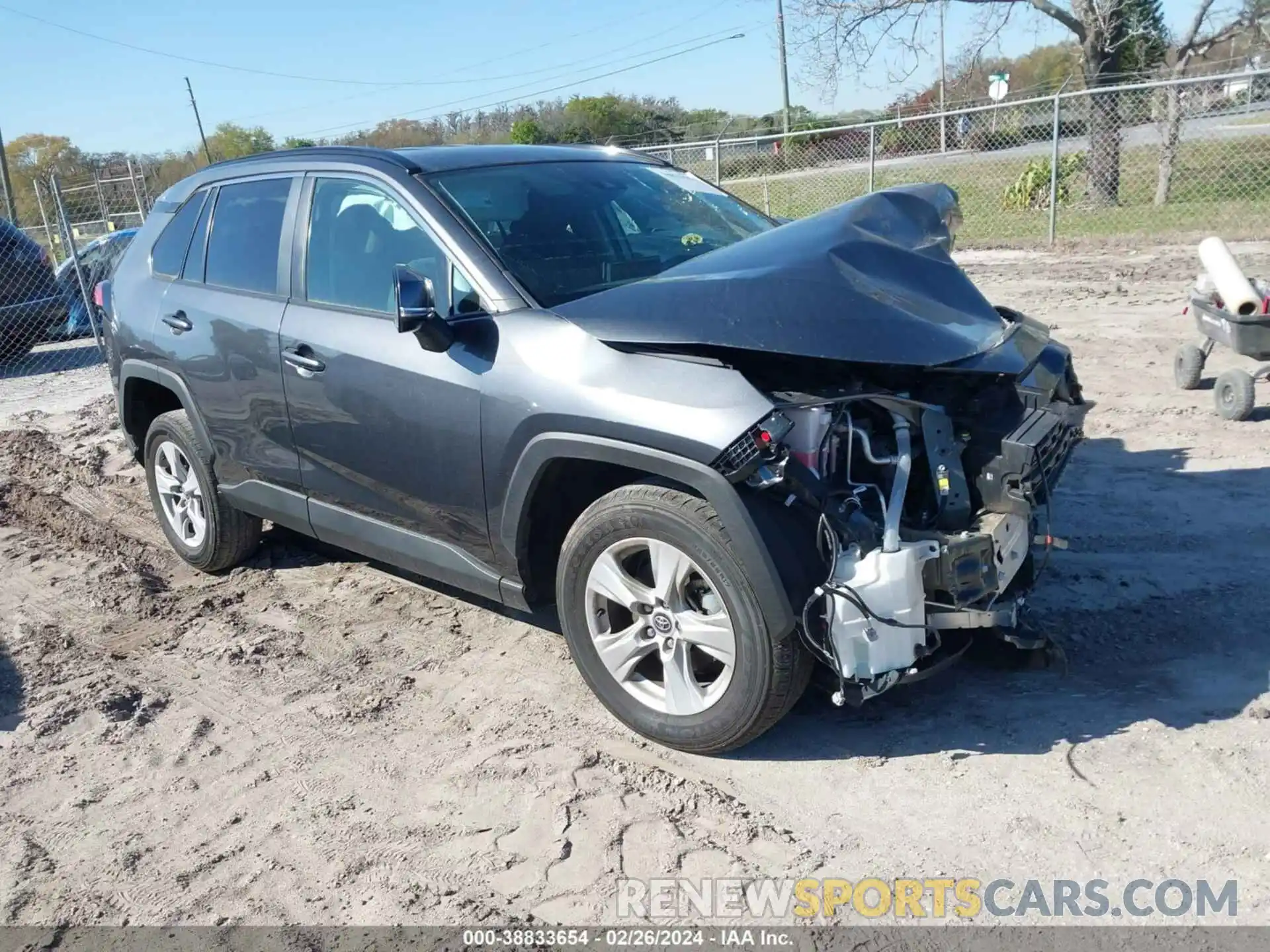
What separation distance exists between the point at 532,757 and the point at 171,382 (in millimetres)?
2816

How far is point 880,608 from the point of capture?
3.02m

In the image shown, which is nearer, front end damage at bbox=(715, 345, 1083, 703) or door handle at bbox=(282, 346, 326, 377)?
front end damage at bbox=(715, 345, 1083, 703)

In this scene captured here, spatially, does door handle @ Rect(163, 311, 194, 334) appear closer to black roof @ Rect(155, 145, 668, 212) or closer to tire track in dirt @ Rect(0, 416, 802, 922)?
black roof @ Rect(155, 145, 668, 212)

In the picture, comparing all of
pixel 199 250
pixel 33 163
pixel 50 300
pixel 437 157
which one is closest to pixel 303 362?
pixel 437 157

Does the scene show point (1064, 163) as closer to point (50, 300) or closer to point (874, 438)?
point (50, 300)

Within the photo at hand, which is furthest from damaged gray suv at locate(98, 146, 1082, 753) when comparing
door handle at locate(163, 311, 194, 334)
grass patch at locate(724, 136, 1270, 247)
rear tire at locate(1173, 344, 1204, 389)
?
grass patch at locate(724, 136, 1270, 247)

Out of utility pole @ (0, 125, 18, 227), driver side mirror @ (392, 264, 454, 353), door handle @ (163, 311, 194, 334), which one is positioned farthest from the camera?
utility pole @ (0, 125, 18, 227)

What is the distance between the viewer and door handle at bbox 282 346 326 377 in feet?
13.7

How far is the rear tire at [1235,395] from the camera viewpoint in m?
6.15

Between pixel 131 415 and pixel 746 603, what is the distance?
4066 mm

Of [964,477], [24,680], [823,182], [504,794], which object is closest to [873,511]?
[964,477]

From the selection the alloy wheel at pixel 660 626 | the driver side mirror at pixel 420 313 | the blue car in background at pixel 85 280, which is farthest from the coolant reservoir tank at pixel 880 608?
the blue car in background at pixel 85 280

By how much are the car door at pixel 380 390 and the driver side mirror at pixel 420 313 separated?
2.4 inches

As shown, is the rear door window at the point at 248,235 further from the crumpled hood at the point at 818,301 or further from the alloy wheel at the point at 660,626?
the alloy wheel at the point at 660,626
